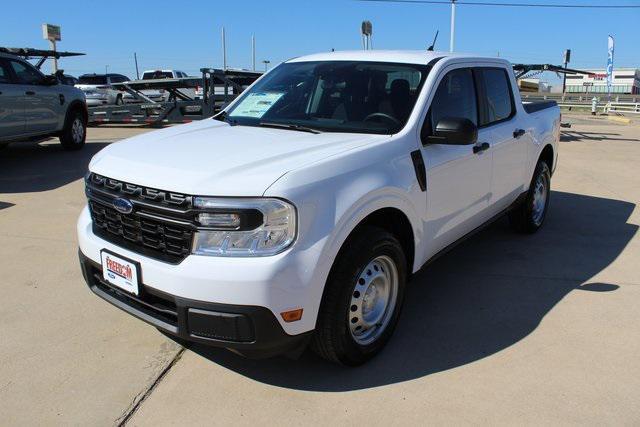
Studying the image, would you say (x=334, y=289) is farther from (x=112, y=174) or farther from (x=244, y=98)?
(x=244, y=98)

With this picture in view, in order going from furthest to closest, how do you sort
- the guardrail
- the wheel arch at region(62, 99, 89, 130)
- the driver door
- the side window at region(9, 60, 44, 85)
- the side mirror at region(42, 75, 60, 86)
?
the guardrail → the wheel arch at region(62, 99, 89, 130) → the side mirror at region(42, 75, 60, 86) → the side window at region(9, 60, 44, 85) → the driver door

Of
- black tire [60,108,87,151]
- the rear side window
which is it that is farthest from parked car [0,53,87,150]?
the rear side window

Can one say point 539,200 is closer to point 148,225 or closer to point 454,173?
point 454,173

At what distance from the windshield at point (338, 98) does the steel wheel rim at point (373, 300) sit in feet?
2.76

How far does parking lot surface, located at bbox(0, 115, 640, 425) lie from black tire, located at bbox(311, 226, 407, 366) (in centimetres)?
17

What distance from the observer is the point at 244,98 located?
14.6ft

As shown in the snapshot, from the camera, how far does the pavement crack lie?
2.71m

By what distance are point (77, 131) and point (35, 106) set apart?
5.19 ft

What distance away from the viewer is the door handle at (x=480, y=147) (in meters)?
3.98

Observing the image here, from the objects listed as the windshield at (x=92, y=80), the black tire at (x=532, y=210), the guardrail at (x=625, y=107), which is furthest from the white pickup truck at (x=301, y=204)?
the guardrail at (x=625, y=107)

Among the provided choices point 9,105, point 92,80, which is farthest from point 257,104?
point 92,80

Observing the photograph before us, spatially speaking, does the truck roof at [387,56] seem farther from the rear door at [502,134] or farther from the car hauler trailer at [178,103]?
the car hauler trailer at [178,103]

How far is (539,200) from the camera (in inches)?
229

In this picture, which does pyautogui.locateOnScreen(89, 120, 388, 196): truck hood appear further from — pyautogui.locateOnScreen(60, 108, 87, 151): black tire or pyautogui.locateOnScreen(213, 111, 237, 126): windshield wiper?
pyautogui.locateOnScreen(60, 108, 87, 151): black tire
